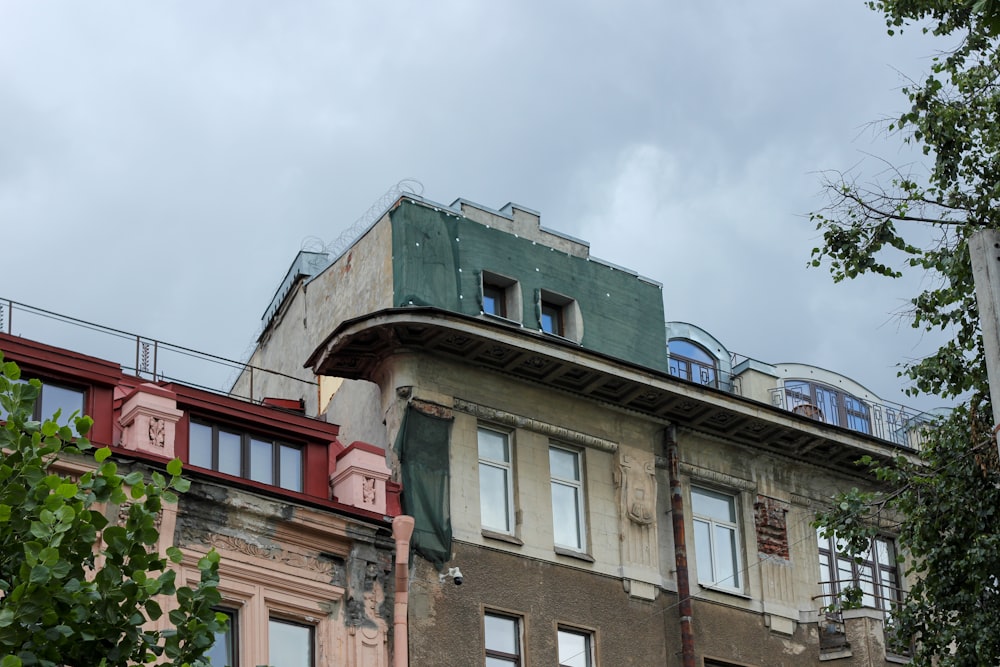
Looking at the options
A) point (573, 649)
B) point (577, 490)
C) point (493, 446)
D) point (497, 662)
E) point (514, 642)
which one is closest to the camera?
point (497, 662)

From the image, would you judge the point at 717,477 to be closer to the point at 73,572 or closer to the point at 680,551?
→ the point at 680,551

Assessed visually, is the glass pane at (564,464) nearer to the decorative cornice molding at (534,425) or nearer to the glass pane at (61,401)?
the decorative cornice molding at (534,425)

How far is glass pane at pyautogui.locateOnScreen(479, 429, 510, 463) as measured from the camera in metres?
29.2

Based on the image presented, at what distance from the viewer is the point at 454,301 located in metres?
30.3

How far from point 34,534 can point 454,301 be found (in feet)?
49.3

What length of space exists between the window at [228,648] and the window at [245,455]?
208 cm

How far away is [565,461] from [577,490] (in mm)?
518

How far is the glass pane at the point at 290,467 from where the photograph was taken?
26750mm

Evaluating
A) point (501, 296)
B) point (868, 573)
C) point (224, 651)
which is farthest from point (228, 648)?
point (868, 573)

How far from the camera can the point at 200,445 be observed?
85.5 ft

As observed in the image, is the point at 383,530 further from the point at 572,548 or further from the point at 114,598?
the point at 114,598

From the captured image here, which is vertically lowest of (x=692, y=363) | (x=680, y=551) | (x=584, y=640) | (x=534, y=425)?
(x=584, y=640)

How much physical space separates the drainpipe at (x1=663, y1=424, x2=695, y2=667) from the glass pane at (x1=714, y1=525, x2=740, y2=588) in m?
1.03

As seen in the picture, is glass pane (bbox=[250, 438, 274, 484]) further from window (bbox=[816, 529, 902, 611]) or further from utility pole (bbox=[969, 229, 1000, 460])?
utility pole (bbox=[969, 229, 1000, 460])
